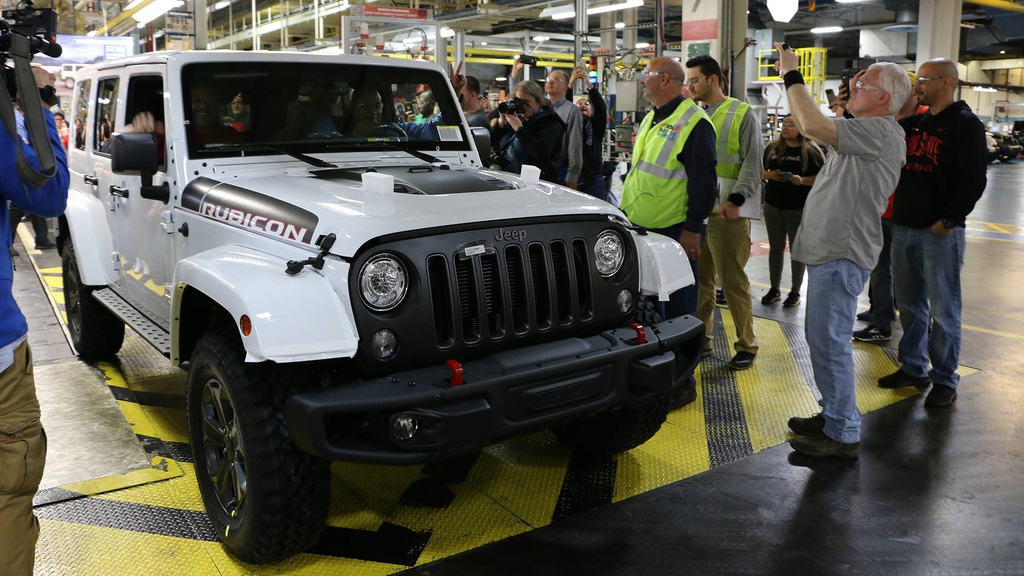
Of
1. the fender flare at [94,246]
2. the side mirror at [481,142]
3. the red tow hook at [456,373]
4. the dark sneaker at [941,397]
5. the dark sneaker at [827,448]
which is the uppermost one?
the side mirror at [481,142]

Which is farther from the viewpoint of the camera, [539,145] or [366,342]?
[539,145]

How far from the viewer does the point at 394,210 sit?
9.42ft

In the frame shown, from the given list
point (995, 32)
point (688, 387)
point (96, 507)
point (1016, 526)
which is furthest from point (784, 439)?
point (995, 32)

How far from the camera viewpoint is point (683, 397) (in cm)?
456

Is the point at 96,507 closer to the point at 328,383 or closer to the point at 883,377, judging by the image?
the point at 328,383

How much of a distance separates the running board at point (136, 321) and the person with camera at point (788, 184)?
462 cm

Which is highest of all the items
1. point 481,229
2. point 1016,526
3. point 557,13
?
point 557,13

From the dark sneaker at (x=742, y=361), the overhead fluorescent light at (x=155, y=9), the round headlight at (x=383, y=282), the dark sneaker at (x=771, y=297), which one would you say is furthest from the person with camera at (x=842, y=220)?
the overhead fluorescent light at (x=155, y=9)

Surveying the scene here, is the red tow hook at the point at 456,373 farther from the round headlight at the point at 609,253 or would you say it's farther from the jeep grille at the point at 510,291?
the round headlight at the point at 609,253

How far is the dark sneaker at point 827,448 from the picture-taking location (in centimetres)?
389

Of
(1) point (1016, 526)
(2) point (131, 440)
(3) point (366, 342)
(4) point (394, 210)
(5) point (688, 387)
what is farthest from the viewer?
(5) point (688, 387)

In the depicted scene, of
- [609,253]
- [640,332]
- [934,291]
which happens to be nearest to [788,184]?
[934,291]

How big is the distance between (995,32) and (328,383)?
27395 millimetres

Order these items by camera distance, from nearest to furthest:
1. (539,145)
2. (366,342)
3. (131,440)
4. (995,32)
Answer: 1. (366,342)
2. (131,440)
3. (539,145)
4. (995,32)
